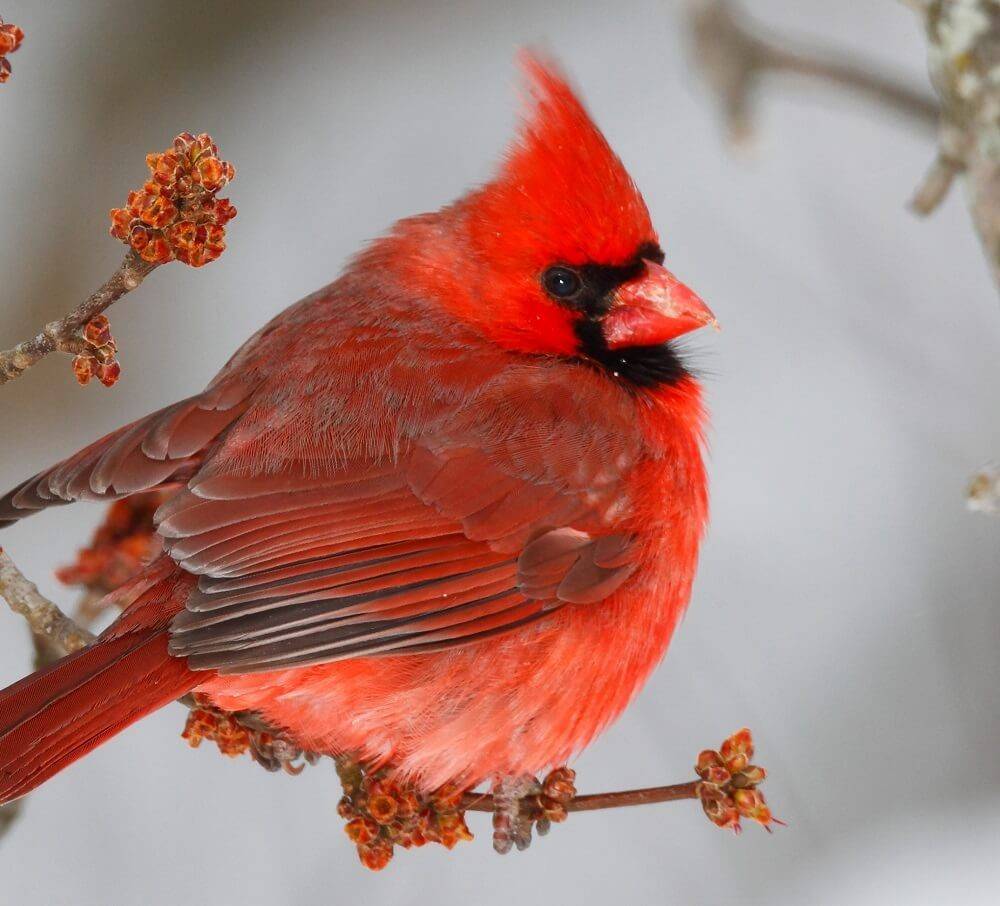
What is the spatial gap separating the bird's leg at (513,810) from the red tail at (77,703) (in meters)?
0.59

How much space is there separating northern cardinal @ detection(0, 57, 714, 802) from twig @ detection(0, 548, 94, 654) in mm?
109

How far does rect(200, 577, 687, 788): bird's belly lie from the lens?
2461mm

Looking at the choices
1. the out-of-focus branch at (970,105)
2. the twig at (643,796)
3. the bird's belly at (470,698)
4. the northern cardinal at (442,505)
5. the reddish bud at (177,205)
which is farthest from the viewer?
the bird's belly at (470,698)

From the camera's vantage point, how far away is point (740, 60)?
3.44 meters

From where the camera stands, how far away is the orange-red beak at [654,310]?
9.16 ft

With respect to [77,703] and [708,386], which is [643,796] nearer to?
[77,703]

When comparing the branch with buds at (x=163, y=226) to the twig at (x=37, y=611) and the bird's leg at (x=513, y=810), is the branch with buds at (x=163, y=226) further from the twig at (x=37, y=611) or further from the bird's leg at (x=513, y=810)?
the bird's leg at (x=513, y=810)

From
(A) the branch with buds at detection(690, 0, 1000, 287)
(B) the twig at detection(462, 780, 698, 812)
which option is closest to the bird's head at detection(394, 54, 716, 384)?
(A) the branch with buds at detection(690, 0, 1000, 287)

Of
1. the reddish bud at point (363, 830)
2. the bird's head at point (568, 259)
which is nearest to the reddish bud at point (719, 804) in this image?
the reddish bud at point (363, 830)

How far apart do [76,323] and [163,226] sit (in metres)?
0.19

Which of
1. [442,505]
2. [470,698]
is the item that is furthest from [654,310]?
[470,698]

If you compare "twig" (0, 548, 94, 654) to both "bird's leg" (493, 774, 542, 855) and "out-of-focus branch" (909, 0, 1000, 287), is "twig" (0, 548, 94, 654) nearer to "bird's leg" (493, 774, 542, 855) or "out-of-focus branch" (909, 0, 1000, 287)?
"bird's leg" (493, 774, 542, 855)

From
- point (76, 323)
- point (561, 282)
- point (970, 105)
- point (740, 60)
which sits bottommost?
point (970, 105)

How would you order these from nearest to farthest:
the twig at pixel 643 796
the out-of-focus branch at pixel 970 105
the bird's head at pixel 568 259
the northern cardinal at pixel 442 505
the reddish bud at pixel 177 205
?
the out-of-focus branch at pixel 970 105
the reddish bud at pixel 177 205
the twig at pixel 643 796
the northern cardinal at pixel 442 505
the bird's head at pixel 568 259
